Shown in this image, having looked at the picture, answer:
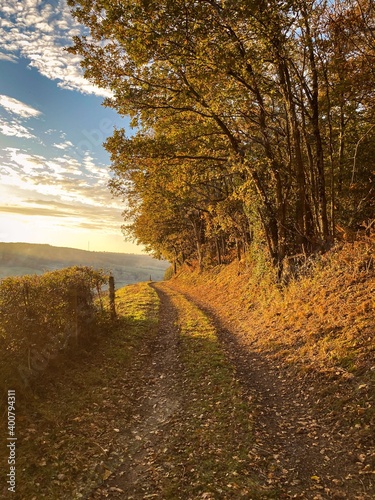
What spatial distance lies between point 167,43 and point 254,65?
4335 millimetres

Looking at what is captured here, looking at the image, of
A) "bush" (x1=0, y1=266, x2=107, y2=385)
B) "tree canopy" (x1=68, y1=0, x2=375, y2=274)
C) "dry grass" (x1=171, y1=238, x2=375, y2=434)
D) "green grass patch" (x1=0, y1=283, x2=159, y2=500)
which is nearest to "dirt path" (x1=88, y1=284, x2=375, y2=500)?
"green grass patch" (x1=0, y1=283, x2=159, y2=500)

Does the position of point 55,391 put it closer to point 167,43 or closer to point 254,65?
point 167,43

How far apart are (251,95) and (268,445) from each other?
1740 cm

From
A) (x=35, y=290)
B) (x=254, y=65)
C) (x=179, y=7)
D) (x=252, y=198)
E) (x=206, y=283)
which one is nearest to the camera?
(x=35, y=290)

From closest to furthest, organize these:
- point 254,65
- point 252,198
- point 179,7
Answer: point 179,7 < point 254,65 < point 252,198

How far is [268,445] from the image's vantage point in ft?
23.6

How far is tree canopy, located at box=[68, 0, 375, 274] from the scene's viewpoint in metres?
13.7

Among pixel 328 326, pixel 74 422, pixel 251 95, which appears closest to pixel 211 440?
pixel 74 422

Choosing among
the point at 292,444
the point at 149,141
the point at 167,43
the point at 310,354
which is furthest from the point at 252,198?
the point at 292,444

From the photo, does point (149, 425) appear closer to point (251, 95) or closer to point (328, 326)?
point (328, 326)

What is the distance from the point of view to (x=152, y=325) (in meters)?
19.3

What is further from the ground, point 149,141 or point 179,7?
point 179,7

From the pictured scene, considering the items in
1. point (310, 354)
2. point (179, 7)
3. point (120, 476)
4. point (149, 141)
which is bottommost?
point (120, 476)

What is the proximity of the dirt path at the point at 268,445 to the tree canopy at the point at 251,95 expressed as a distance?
9.64 m
